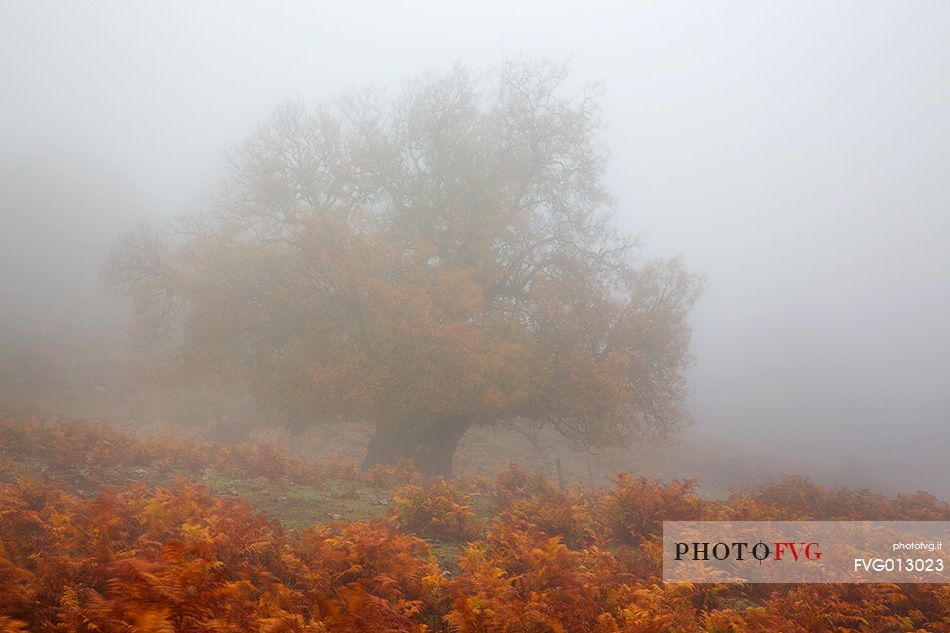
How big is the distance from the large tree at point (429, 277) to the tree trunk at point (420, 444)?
60 mm

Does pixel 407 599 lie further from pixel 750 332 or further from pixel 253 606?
pixel 750 332

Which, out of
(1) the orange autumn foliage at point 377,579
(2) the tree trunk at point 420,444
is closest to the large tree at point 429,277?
(2) the tree trunk at point 420,444

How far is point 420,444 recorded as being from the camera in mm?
17875

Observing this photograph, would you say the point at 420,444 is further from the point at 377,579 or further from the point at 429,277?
the point at 377,579

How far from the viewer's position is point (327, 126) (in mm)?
18391

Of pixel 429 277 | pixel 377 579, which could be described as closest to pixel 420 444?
pixel 429 277

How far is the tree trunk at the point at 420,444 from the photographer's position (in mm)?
17625

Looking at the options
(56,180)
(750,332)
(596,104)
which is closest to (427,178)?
(596,104)

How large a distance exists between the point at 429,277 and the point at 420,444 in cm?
584

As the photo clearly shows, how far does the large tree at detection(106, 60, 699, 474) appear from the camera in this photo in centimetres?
1519

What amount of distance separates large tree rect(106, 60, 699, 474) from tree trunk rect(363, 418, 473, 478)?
0.06 metres

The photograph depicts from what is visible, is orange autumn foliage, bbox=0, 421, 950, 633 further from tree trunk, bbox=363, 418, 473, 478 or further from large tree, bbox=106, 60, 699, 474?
tree trunk, bbox=363, 418, 473, 478

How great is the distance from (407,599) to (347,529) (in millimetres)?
1664

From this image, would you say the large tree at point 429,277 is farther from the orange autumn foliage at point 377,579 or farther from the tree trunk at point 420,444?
the orange autumn foliage at point 377,579
